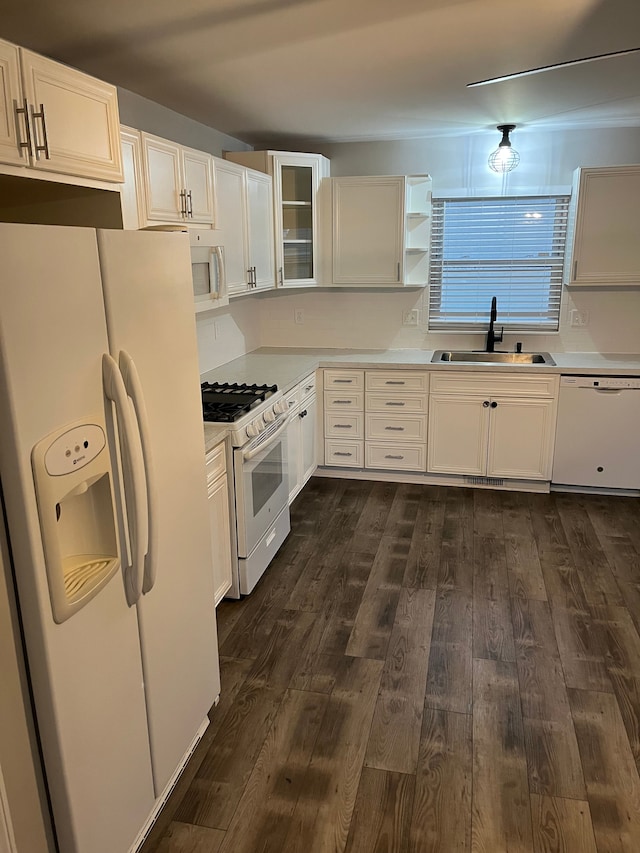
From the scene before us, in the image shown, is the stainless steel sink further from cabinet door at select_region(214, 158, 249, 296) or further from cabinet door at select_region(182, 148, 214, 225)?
cabinet door at select_region(182, 148, 214, 225)

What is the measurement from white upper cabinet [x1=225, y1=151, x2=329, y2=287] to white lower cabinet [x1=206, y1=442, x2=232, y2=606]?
2.02m

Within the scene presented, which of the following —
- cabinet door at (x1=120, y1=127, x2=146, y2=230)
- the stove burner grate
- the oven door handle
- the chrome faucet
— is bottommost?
the oven door handle

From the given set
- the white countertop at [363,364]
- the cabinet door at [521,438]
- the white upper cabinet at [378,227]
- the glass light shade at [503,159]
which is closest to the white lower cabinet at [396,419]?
the white countertop at [363,364]

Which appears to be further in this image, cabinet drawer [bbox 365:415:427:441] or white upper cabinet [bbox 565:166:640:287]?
cabinet drawer [bbox 365:415:427:441]

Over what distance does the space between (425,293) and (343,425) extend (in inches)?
48.5

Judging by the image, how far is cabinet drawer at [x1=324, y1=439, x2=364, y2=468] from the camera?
4754 mm

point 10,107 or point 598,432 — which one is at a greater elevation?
point 10,107

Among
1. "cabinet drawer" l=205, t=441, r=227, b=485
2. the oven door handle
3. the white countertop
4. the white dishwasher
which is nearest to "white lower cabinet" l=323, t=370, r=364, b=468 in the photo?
the white countertop

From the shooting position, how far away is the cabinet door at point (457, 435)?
4457mm

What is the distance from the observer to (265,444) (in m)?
3.27

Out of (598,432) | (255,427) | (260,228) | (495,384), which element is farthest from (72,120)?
(598,432)

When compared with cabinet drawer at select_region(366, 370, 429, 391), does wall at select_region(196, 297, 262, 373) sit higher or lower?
higher

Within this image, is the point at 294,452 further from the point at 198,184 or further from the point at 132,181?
the point at 132,181

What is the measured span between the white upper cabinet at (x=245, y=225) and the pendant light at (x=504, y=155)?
4.97 feet
